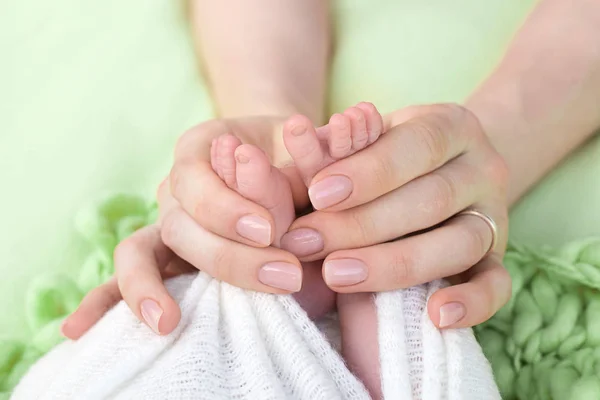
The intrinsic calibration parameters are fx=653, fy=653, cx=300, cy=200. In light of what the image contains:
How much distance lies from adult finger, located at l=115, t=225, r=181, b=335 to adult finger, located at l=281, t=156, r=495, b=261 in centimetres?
11

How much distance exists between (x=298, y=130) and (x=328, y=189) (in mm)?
55

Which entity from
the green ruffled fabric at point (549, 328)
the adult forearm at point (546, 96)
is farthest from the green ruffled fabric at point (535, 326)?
the adult forearm at point (546, 96)

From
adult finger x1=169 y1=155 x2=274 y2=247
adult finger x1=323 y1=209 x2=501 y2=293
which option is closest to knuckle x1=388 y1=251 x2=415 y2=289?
adult finger x1=323 y1=209 x2=501 y2=293

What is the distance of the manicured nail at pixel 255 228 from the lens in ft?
1.71

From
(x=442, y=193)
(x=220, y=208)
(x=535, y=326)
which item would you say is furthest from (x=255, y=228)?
(x=535, y=326)

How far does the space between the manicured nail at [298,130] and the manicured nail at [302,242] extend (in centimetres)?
9

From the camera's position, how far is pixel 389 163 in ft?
1.74

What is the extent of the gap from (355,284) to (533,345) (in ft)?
0.71

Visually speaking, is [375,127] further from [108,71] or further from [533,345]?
[108,71]

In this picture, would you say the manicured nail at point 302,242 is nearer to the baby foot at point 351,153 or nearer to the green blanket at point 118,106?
the baby foot at point 351,153

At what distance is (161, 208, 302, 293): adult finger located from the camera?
0.53 m

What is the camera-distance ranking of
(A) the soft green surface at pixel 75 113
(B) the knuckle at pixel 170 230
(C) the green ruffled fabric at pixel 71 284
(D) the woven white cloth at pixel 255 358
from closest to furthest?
(D) the woven white cloth at pixel 255 358
(B) the knuckle at pixel 170 230
(C) the green ruffled fabric at pixel 71 284
(A) the soft green surface at pixel 75 113

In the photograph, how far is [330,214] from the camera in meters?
0.55

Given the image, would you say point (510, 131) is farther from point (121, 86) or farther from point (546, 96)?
point (121, 86)
